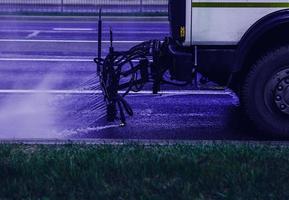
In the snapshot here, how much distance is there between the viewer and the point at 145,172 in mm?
5434

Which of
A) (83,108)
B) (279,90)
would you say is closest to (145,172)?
(279,90)

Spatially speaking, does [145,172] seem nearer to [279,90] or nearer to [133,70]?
[279,90]

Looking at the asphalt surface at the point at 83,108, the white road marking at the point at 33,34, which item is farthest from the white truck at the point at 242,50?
the white road marking at the point at 33,34

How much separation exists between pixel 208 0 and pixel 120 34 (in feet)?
35.1

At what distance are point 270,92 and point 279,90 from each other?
89mm

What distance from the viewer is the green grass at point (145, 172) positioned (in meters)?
5.06

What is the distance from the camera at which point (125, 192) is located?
199 inches

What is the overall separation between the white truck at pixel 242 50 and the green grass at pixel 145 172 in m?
0.94

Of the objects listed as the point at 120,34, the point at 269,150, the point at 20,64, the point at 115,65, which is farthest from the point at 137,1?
the point at 269,150

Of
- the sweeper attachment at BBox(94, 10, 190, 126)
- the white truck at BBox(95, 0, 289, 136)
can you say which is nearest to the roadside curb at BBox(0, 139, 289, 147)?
the white truck at BBox(95, 0, 289, 136)

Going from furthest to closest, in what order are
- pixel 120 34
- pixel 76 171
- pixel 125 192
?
pixel 120 34
pixel 76 171
pixel 125 192

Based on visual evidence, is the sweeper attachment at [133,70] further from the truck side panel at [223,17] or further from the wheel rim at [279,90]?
the wheel rim at [279,90]

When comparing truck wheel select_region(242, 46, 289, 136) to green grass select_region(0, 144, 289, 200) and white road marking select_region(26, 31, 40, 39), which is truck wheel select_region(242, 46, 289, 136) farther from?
white road marking select_region(26, 31, 40, 39)

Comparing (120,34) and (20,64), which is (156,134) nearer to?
(20,64)
